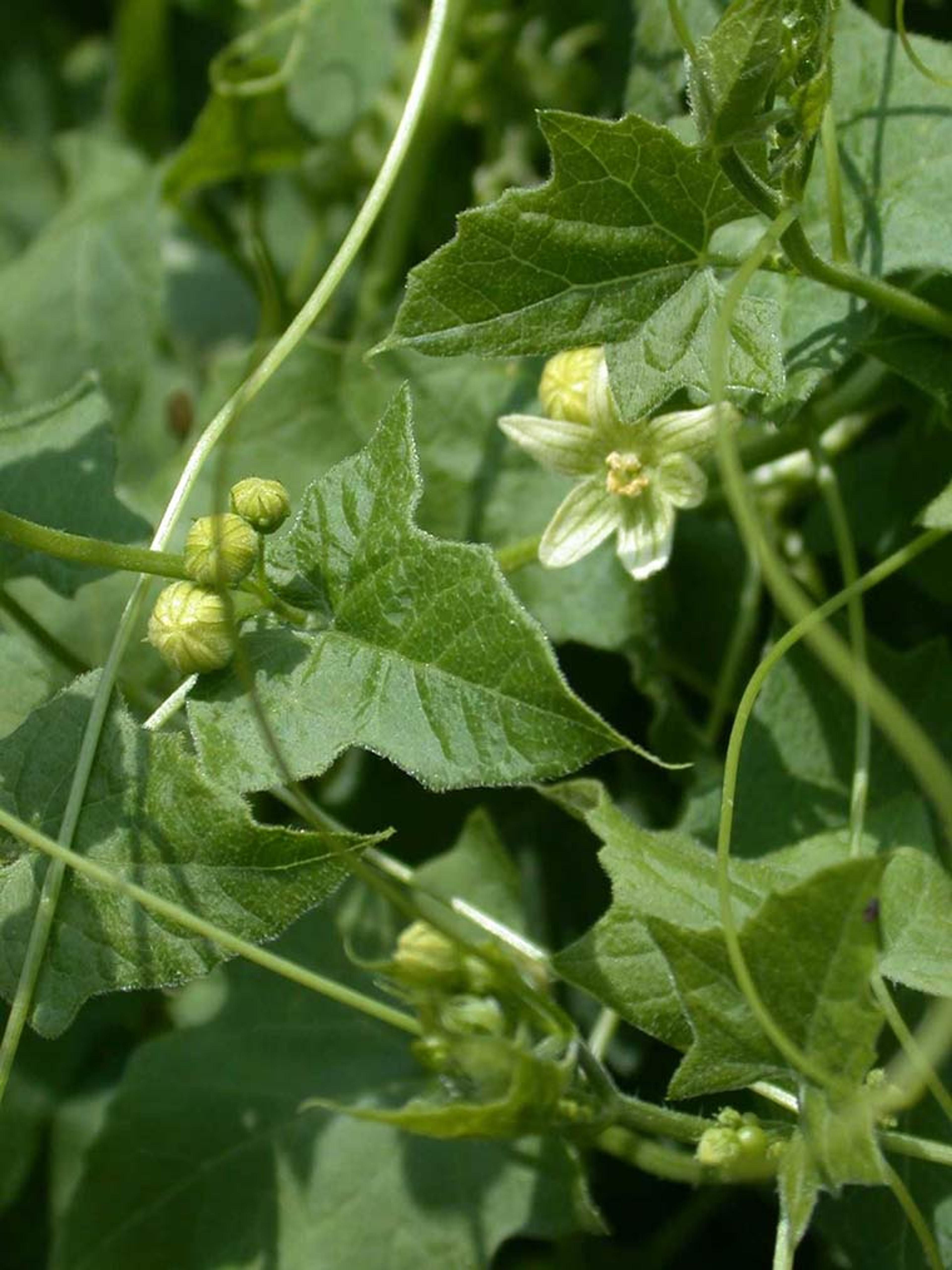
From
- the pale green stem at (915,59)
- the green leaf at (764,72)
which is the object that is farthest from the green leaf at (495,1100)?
the pale green stem at (915,59)

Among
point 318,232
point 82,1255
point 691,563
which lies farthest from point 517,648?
point 318,232

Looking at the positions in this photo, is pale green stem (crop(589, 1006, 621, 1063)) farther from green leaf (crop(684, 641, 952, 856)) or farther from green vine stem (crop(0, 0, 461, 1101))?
green vine stem (crop(0, 0, 461, 1101))

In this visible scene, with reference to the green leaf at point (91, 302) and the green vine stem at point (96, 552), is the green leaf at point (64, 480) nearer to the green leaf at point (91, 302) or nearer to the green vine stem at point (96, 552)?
the green vine stem at point (96, 552)

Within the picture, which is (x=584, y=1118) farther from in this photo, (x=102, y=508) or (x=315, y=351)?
(x=315, y=351)

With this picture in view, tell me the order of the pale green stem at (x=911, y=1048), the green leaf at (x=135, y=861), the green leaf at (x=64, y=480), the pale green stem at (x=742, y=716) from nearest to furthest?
the pale green stem at (x=742, y=716), the pale green stem at (x=911, y=1048), the green leaf at (x=135, y=861), the green leaf at (x=64, y=480)

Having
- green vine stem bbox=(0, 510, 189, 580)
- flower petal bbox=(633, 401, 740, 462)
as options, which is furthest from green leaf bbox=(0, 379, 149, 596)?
flower petal bbox=(633, 401, 740, 462)

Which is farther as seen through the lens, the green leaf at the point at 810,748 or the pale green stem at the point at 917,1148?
the green leaf at the point at 810,748
